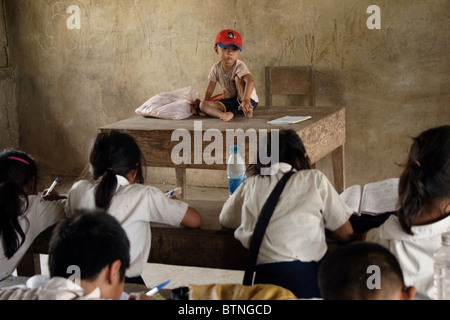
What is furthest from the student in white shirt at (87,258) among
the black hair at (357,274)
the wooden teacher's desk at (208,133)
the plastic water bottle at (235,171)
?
the wooden teacher's desk at (208,133)

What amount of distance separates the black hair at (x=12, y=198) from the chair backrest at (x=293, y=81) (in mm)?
3332

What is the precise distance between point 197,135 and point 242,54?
188 cm

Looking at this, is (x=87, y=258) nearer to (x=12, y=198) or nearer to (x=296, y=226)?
(x=296, y=226)

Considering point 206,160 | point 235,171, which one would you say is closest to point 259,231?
point 235,171

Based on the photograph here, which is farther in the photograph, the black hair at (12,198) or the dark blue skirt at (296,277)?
the black hair at (12,198)

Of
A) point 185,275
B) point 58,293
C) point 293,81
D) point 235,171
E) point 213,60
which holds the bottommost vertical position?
point 185,275

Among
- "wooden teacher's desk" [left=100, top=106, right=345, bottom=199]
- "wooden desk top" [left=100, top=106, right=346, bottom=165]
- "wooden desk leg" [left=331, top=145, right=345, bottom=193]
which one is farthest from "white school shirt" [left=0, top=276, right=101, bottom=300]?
"wooden desk leg" [left=331, top=145, right=345, bottom=193]

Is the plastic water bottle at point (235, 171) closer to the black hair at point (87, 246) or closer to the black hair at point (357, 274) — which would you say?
the black hair at point (87, 246)

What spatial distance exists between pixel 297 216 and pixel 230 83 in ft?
9.30

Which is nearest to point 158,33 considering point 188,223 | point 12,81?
point 12,81

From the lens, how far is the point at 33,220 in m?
2.61

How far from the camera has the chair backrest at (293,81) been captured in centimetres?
551

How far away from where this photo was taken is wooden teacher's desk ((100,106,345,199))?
4125 mm

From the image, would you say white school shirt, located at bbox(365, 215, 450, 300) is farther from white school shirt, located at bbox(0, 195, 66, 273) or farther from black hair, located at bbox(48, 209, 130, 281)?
white school shirt, located at bbox(0, 195, 66, 273)
